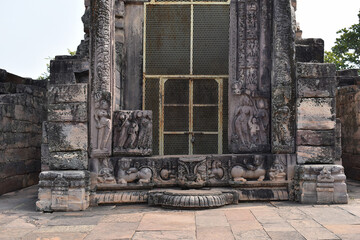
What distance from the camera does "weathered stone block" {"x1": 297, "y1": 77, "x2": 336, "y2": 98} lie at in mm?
5609

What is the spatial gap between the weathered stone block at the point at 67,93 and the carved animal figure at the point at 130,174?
1.13 m

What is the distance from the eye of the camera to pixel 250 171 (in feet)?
18.7

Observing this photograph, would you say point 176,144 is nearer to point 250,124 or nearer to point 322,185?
point 250,124

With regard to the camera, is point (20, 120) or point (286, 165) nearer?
point (286, 165)

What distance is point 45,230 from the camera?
4203mm

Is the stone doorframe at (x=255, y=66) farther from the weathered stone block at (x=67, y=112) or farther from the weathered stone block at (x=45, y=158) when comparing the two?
the weathered stone block at (x=45, y=158)

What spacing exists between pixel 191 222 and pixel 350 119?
6.02 m

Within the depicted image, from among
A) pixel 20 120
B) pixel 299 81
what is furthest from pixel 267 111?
pixel 20 120

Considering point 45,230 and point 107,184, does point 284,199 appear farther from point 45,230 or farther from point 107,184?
point 45,230

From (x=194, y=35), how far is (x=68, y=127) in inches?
108

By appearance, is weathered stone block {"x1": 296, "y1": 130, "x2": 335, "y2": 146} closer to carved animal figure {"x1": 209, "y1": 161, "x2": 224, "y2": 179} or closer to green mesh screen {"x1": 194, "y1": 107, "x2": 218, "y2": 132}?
carved animal figure {"x1": 209, "y1": 161, "x2": 224, "y2": 179}

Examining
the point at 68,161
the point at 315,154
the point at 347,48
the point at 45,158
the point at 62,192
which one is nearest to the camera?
the point at 62,192

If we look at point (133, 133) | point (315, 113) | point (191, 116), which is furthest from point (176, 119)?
point (315, 113)

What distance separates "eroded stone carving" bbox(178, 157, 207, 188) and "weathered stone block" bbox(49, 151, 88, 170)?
4.61 feet
